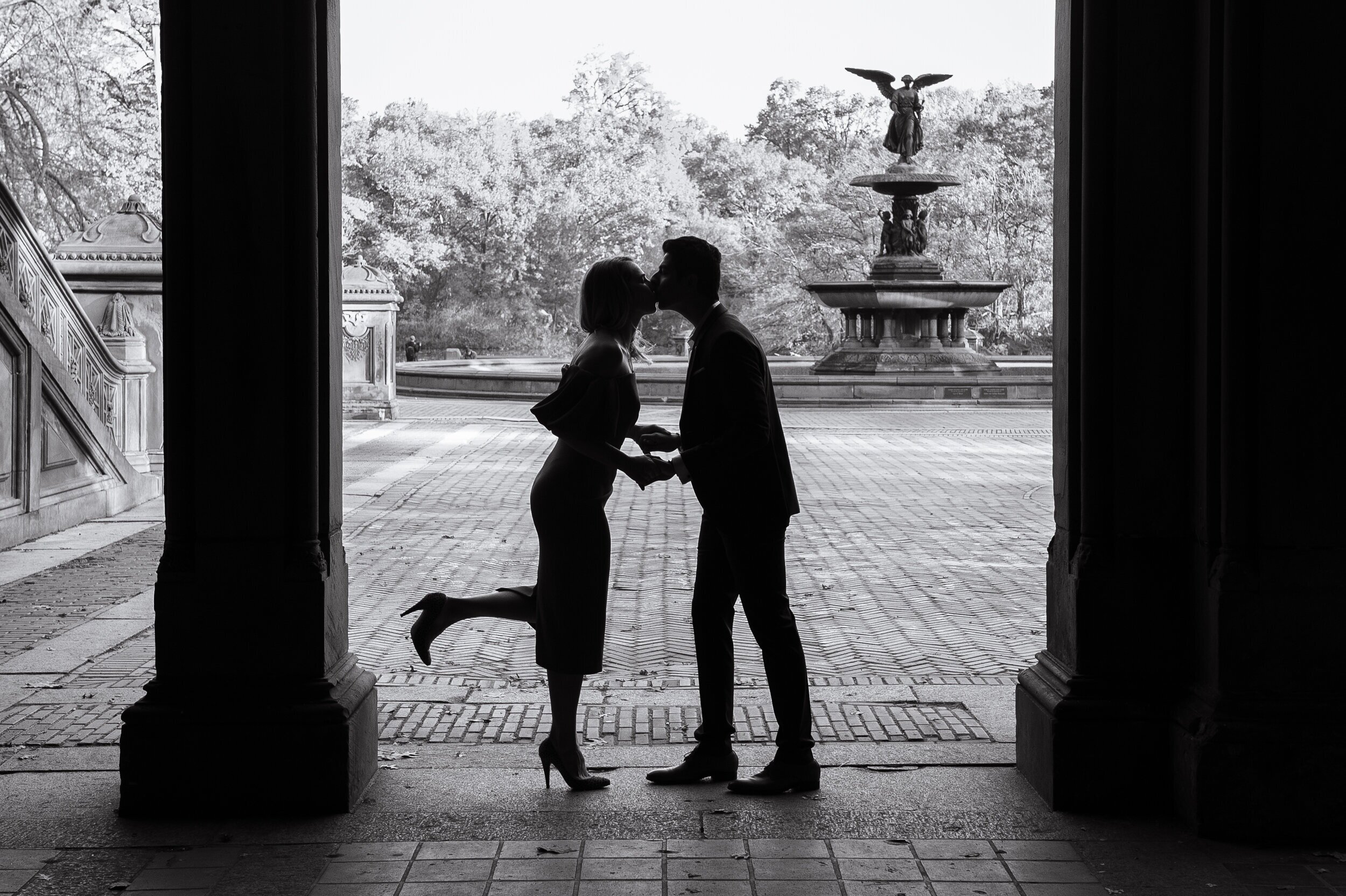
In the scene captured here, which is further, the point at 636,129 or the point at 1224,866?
the point at 636,129

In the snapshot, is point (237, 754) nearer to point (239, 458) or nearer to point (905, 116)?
point (239, 458)

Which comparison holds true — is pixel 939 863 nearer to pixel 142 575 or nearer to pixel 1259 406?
pixel 1259 406

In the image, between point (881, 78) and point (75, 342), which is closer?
point (75, 342)

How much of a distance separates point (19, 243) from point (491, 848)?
29.7 feet

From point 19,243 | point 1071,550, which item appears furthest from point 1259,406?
point 19,243

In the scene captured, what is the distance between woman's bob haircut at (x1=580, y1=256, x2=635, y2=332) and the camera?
4.91 m

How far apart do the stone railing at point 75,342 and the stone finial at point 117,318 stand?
0.68m

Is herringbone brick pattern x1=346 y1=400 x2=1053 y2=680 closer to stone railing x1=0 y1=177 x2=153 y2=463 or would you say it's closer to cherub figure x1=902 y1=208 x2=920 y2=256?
stone railing x1=0 y1=177 x2=153 y2=463

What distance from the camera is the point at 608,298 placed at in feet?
16.1

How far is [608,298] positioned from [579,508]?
0.68 m

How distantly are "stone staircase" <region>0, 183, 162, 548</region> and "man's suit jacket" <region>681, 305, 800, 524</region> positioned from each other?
758 cm

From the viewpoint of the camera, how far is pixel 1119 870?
4.26 meters

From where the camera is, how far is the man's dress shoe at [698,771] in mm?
5078

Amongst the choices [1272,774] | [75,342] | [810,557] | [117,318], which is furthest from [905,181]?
[1272,774]
